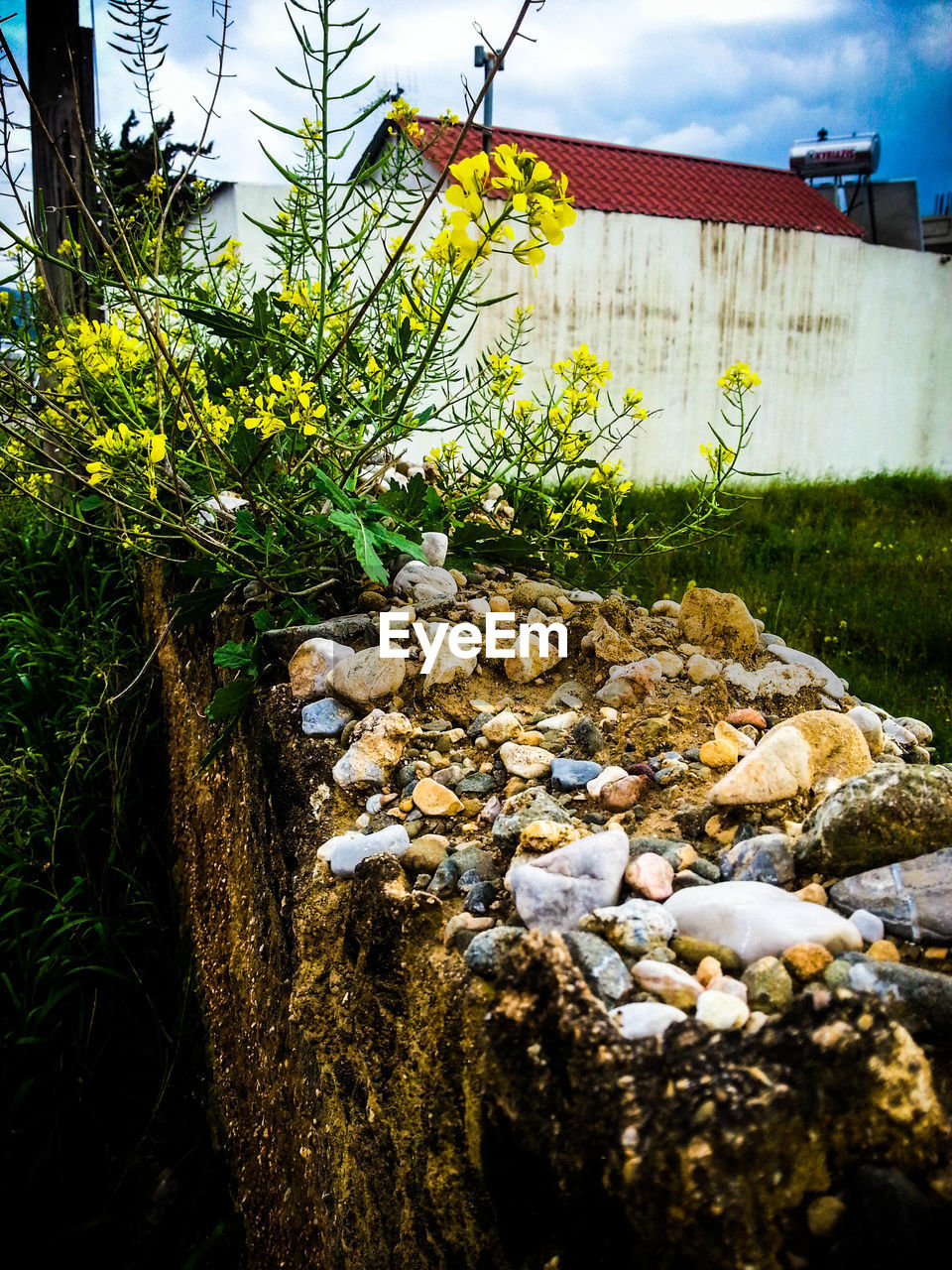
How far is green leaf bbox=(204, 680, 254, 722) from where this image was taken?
1.80m

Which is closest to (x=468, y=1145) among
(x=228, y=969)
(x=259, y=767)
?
(x=259, y=767)

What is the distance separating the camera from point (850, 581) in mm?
3893

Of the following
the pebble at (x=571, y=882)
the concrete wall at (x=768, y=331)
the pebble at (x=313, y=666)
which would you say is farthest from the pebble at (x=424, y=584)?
the concrete wall at (x=768, y=331)

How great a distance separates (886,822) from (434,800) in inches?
25.3

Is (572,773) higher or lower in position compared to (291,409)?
lower

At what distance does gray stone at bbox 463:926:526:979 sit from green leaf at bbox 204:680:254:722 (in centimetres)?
94

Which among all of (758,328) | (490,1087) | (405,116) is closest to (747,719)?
(490,1087)

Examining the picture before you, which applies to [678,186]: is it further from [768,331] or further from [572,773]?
[572,773]

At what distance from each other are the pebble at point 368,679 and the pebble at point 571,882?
602 millimetres

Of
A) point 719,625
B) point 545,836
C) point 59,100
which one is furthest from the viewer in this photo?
point 59,100

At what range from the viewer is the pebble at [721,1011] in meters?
0.84

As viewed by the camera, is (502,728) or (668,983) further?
(502,728)

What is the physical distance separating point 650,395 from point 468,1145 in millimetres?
8186

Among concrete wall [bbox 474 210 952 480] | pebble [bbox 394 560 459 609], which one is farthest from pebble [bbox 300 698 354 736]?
concrete wall [bbox 474 210 952 480]
